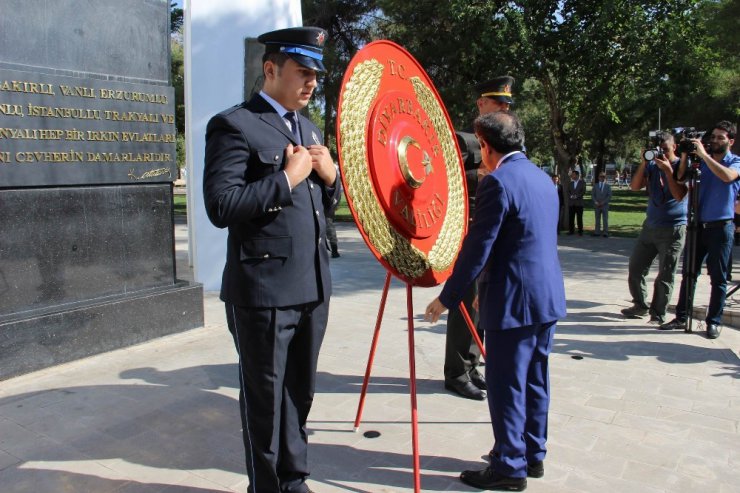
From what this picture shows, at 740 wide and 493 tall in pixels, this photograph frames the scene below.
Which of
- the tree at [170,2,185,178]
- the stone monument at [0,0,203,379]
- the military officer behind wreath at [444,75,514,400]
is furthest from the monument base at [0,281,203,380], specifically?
A: the tree at [170,2,185,178]

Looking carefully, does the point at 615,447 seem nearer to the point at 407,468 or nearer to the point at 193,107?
the point at 407,468

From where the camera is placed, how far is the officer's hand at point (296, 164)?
234cm

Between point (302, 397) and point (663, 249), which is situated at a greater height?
point (663, 249)

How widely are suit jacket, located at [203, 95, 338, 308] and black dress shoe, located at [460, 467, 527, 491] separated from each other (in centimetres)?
119

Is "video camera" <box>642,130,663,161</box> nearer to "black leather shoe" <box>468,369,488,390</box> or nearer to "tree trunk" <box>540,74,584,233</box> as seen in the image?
"black leather shoe" <box>468,369,488,390</box>

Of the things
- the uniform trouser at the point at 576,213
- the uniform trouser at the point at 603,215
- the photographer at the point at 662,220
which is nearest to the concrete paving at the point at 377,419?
the photographer at the point at 662,220

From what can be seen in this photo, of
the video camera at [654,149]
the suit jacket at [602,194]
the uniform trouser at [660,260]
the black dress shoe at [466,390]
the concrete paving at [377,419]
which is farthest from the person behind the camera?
the suit jacket at [602,194]

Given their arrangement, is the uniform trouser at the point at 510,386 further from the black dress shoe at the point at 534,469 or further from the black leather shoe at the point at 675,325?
the black leather shoe at the point at 675,325

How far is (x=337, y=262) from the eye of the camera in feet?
34.0

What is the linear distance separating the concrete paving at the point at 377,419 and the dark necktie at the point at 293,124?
1657mm

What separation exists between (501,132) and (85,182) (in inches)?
137

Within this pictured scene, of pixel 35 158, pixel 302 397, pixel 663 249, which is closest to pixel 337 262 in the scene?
pixel 663 249

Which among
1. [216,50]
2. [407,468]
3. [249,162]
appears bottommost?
[407,468]

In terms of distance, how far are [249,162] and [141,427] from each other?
2015mm
